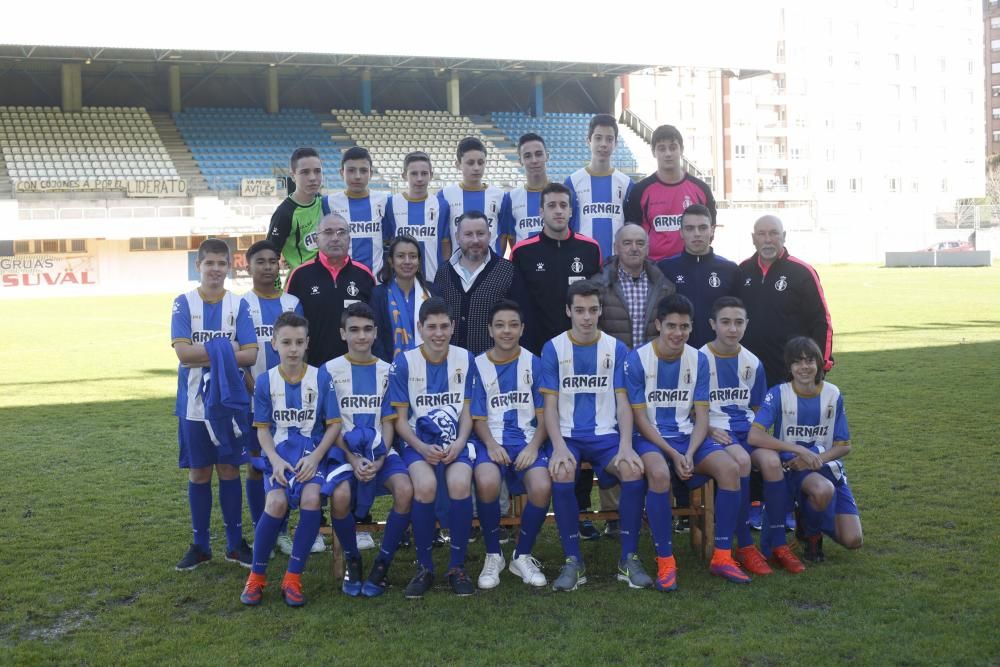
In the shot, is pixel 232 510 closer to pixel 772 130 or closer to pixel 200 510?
pixel 200 510

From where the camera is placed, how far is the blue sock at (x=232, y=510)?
5.19m

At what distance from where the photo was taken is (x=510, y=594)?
4.60m

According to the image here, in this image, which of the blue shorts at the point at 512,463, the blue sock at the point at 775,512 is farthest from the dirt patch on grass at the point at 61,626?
the blue sock at the point at 775,512

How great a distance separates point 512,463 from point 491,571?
0.51 m

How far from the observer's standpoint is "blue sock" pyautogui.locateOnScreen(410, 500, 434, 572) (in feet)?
15.3

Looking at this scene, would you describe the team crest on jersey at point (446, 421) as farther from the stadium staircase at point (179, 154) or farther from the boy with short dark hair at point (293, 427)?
the stadium staircase at point (179, 154)

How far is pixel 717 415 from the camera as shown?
5.17 m

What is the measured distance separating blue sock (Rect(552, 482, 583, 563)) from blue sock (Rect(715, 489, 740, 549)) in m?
0.66

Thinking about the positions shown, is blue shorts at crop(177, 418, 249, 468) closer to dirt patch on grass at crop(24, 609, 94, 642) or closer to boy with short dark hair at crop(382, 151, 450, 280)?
dirt patch on grass at crop(24, 609, 94, 642)

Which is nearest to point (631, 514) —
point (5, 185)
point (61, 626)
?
point (61, 626)

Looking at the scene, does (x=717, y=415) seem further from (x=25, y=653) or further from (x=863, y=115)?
(x=863, y=115)

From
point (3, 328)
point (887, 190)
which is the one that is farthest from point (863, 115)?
point (3, 328)

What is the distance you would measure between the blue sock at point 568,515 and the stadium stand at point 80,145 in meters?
27.7

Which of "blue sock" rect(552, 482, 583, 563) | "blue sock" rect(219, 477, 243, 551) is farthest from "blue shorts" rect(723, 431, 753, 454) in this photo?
"blue sock" rect(219, 477, 243, 551)
